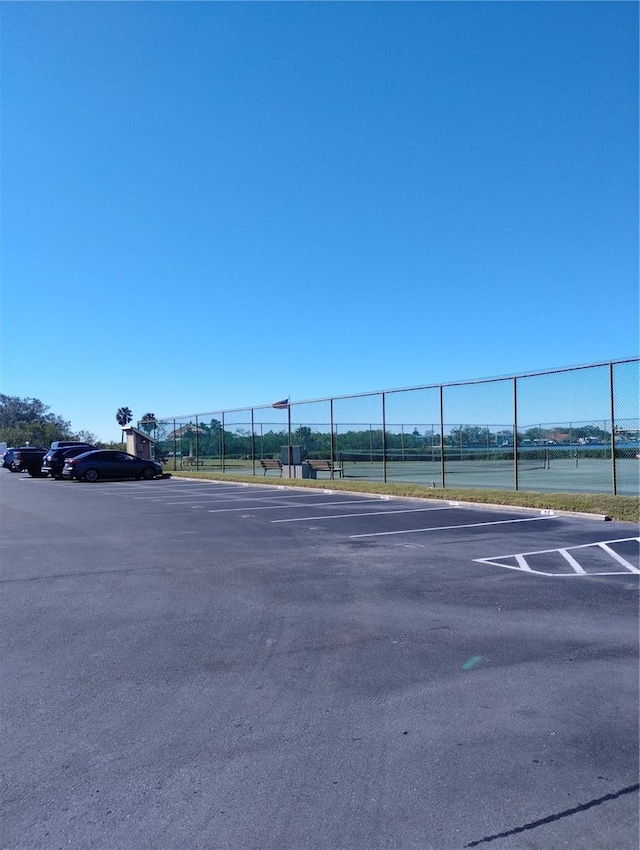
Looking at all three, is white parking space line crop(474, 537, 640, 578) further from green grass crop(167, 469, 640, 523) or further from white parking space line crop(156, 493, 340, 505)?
white parking space line crop(156, 493, 340, 505)

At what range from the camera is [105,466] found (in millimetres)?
31688

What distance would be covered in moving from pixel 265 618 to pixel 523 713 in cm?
301

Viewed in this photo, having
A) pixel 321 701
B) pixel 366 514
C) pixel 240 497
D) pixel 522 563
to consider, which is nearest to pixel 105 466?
pixel 240 497

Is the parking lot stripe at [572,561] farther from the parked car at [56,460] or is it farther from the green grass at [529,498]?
the parked car at [56,460]

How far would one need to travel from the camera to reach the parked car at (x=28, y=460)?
37656 mm

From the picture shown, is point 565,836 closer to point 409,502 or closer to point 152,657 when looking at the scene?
point 152,657

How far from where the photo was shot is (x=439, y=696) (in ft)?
16.3

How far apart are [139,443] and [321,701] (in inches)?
1544

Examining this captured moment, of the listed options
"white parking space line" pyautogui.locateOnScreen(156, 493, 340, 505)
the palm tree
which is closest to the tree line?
the palm tree

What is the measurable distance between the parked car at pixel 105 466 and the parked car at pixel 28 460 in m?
5.49

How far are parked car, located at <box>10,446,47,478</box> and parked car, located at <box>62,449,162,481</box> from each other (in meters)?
5.49

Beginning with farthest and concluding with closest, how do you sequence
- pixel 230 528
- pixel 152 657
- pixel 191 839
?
pixel 230 528 < pixel 152 657 < pixel 191 839

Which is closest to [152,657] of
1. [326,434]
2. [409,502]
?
[409,502]

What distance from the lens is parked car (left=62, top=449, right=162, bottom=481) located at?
3097 cm
